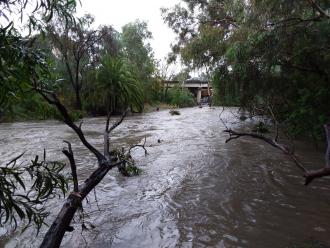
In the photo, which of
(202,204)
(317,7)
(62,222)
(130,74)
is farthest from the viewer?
(130,74)

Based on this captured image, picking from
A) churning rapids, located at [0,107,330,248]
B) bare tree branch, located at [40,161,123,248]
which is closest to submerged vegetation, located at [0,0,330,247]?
bare tree branch, located at [40,161,123,248]

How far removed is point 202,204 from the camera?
6355 mm

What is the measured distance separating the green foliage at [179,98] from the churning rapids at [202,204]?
33209mm

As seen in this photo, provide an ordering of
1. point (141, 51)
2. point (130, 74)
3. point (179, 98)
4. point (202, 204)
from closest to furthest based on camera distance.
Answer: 1. point (202, 204)
2. point (130, 74)
3. point (141, 51)
4. point (179, 98)

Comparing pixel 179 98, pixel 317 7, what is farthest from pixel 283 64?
pixel 179 98

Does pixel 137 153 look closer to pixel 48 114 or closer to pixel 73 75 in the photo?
pixel 48 114

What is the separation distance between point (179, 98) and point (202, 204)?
1519 inches

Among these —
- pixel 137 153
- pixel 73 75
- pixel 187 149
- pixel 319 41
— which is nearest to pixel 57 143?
pixel 137 153

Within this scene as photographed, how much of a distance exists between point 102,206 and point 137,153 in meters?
4.94

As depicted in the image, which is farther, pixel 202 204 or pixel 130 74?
pixel 130 74

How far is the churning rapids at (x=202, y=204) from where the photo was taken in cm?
497

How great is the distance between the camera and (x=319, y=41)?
8.81 m

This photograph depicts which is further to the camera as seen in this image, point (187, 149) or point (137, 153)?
point (187, 149)

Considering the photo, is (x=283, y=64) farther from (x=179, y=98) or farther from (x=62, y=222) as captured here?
(x=179, y=98)
